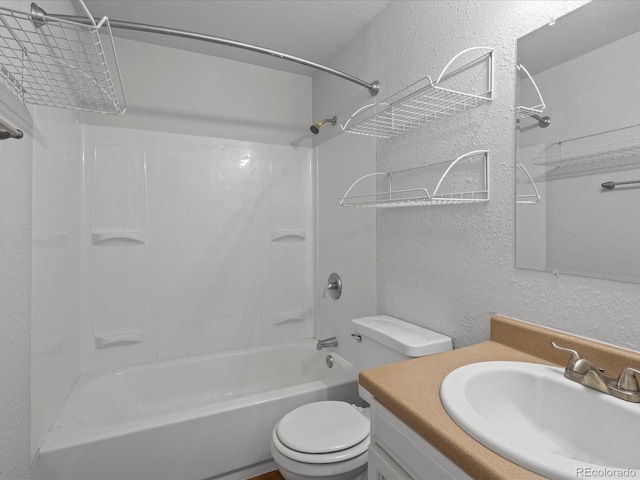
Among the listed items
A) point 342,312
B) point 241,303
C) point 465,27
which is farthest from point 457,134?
point 241,303

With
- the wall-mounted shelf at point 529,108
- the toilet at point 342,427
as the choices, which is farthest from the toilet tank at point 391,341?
the wall-mounted shelf at point 529,108

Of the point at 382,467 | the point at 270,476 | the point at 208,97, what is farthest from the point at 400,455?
the point at 208,97

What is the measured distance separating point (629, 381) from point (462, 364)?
1.18 feet

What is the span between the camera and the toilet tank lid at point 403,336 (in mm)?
1304

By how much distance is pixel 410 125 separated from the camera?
5.15 feet

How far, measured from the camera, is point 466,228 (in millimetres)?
1309

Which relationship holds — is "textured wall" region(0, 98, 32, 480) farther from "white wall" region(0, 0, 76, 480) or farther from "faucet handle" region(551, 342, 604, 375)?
"faucet handle" region(551, 342, 604, 375)

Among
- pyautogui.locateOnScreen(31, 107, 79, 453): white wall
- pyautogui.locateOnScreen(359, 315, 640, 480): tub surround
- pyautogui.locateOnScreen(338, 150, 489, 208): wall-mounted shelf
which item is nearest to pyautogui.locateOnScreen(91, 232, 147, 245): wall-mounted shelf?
pyautogui.locateOnScreen(31, 107, 79, 453): white wall

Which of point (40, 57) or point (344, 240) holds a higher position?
point (40, 57)

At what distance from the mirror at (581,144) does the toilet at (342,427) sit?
0.55 meters

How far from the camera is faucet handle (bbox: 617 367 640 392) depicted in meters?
0.73

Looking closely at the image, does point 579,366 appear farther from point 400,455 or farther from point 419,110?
point 419,110

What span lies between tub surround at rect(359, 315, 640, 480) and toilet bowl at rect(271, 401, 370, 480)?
559 mm

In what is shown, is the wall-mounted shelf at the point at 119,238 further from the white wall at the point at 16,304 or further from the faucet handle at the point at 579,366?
the faucet handle at the point at 579,366
